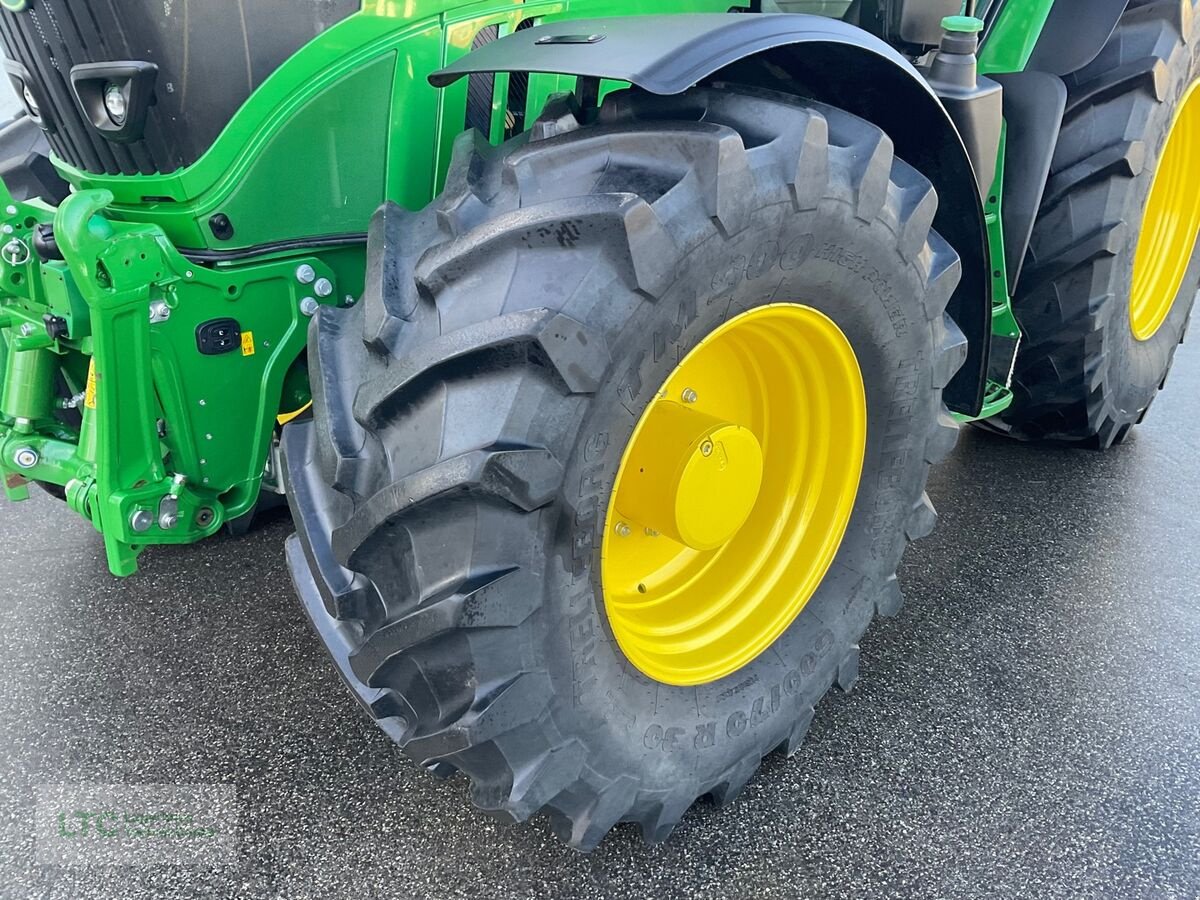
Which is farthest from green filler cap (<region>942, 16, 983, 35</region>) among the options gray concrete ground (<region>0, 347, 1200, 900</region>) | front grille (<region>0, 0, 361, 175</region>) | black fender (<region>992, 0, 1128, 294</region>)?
gray concrete ground (<region>0, 347, 1200, 900</region>)

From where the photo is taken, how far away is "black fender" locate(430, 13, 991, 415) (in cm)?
127

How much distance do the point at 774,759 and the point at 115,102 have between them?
5.30ft

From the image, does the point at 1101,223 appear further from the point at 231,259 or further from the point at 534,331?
the point at 231,259

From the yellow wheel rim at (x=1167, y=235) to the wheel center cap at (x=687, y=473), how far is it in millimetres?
1945

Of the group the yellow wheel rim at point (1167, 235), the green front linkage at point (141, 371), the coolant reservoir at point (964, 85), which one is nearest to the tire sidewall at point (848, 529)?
the coolant reservoir at point (964, 85)

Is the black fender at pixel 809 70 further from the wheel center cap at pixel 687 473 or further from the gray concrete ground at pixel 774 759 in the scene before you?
the gray concrete ground at pixel 774 759

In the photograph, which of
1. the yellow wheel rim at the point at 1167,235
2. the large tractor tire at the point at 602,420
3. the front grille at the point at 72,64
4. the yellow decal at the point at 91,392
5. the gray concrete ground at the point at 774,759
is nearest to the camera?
the large tractor tire at the point at 602,420

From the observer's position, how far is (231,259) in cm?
162

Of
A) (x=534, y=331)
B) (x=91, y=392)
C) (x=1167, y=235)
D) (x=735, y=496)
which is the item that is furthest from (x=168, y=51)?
(x=1167, y=235)

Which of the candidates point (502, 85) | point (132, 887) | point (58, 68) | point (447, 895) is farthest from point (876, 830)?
point (58, 68)

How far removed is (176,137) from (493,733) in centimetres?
106

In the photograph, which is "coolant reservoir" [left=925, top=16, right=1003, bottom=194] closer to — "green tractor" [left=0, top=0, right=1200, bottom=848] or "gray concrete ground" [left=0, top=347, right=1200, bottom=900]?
"green tractor" [left=0, top=0, right=1200, bottom=848]

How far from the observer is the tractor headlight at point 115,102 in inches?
58.3

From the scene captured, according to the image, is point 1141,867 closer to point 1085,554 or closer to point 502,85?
point 1085,554
